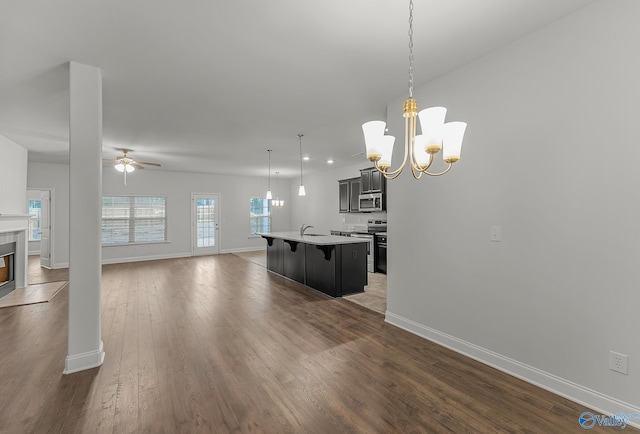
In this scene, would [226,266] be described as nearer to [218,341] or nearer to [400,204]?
[218,341]

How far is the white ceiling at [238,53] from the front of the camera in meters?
1.93

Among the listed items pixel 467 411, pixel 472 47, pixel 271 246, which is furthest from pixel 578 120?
pixel 271 246

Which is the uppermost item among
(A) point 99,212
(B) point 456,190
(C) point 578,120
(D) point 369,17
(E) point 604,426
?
(D) point 369,17

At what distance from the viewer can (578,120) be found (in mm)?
2008

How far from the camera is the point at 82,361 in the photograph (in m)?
2.47

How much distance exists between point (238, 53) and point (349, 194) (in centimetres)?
556

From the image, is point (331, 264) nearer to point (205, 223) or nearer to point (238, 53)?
Answer: point (238, 53)

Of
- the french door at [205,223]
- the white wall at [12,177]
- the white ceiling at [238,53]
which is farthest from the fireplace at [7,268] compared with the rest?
the french door at [205,223]

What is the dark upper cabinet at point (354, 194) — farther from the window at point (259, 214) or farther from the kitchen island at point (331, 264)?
the window at point (259, 214)

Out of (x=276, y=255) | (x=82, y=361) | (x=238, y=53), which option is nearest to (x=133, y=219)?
(x=276, y=255)

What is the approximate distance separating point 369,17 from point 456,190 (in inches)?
66.8

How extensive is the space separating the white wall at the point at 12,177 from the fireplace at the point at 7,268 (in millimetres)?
615

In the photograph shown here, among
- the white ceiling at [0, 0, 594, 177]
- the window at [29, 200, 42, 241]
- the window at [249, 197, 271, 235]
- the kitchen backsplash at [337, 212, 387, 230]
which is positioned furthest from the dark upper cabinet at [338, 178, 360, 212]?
the window at [29, 200, 42, 241]

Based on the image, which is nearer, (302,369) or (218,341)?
(302,369)
